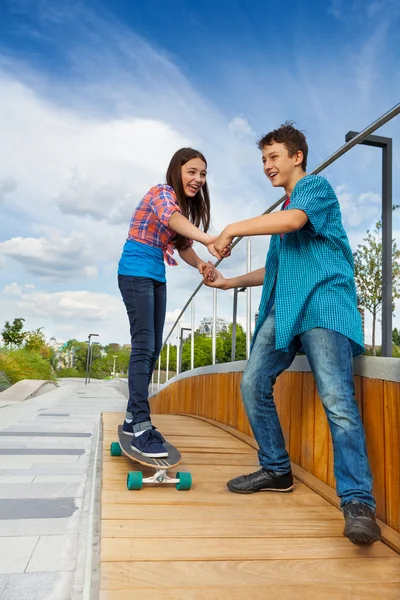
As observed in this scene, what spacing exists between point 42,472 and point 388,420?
2.46 metres

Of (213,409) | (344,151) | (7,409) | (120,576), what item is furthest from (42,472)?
(7,409)

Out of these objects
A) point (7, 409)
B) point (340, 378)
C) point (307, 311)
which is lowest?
point (7, 409)

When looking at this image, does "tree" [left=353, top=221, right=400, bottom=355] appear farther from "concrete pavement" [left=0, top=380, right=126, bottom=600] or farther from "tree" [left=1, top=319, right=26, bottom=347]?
"tree" [left=1, top=319, right=26, bottom=347]

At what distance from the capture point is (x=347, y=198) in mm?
2193

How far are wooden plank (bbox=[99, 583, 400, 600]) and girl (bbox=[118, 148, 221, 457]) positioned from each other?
3.43 feet

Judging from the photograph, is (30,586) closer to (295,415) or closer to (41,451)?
(295,415)

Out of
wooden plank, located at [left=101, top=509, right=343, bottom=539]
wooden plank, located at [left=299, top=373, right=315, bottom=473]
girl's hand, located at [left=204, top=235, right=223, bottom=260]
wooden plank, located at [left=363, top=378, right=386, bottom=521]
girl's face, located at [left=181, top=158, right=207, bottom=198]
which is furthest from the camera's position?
girl's face, located at [left=181, top=158, right=207, bottom=198]

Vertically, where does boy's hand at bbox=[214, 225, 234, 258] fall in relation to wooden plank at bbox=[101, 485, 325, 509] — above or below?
above

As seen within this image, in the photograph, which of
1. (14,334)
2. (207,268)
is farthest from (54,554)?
(14,334)

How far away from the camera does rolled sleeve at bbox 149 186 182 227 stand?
2367 mm

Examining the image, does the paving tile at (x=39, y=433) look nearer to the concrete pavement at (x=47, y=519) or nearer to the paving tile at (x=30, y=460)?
the concrete pavement at (x=47, y=519)

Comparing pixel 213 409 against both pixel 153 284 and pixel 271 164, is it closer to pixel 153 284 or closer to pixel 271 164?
pixel 153 284

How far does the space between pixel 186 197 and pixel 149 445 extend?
1248mm

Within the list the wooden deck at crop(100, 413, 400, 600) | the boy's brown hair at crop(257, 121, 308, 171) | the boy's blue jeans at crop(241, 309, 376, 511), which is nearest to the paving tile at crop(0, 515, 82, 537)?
the wooden deck at crop(100, 413, 400, 600)
